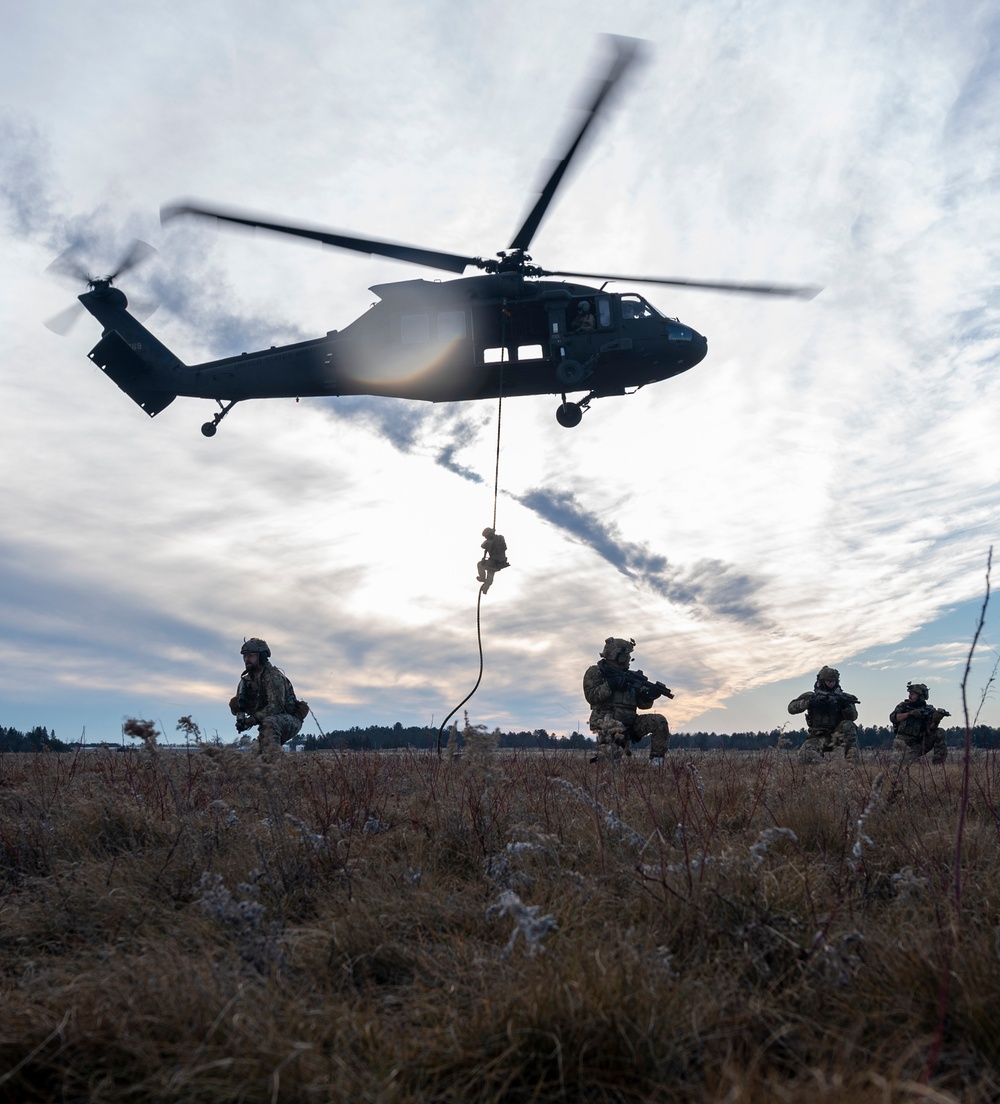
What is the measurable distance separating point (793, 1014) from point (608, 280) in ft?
35.8

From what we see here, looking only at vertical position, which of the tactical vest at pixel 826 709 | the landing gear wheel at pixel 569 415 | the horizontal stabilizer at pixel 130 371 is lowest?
the tactical vest at pixel 826 709

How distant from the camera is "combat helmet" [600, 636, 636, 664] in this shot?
11.2 m

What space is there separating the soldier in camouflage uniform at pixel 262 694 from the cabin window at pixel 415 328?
18.4 ft

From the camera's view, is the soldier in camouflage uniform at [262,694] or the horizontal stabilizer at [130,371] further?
the horizontal stabilizer at [130,371]

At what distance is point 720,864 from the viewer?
10.3 feet

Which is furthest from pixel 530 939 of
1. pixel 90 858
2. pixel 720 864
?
pixel 90 858

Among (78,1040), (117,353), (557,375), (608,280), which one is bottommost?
(78,1040)

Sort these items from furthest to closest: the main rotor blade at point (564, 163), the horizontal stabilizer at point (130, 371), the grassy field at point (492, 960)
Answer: the horizontal stabilizer at point (130, 371) → the main rotor blade at point (564, 163) → the grassy field at point (492, 960)

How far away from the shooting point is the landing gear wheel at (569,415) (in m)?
12.7

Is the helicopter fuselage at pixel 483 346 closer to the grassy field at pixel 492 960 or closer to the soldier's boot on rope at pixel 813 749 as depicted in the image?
the soldier's boot on rope at pixel 813 749

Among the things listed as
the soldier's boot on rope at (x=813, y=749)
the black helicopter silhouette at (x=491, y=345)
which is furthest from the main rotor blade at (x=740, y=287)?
the soldier's boot on rope at (x=813, y=749)

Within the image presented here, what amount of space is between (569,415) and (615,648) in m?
4.05

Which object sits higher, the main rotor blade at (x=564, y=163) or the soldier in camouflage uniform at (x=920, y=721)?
the main rotor blade at (x=564, y=163)

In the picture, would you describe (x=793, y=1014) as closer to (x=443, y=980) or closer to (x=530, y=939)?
(x=530, y=939)
